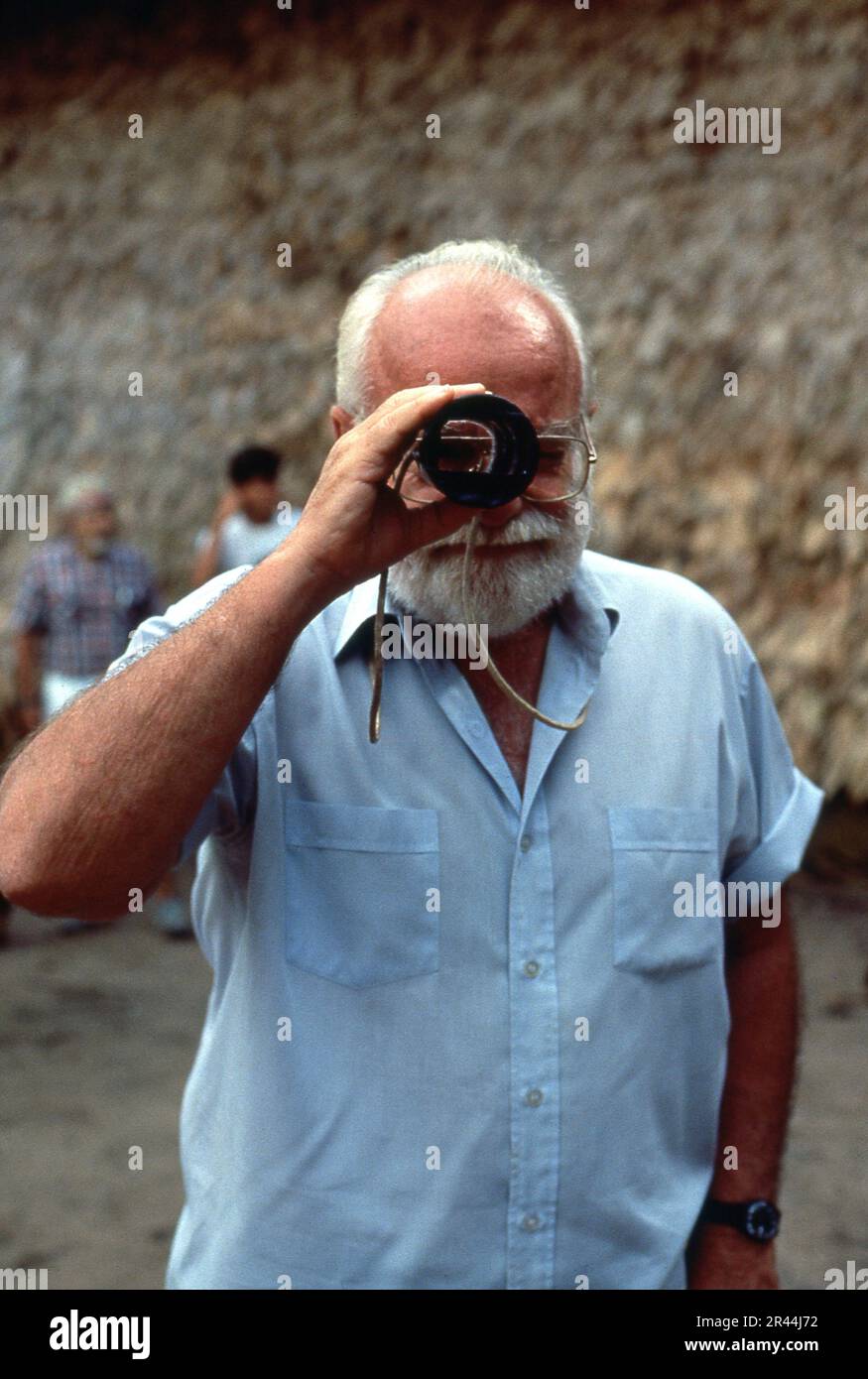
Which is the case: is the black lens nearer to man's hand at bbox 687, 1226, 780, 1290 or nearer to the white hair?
the white hair

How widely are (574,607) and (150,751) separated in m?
0.58

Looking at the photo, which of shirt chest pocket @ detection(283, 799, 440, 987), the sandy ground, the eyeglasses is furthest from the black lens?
the sandy ground

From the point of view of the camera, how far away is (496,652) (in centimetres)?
163

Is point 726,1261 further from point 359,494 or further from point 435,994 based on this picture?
point 359,494

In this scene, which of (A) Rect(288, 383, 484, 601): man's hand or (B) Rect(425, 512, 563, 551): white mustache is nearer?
(A) Rect(288, 383, 484, 601): man's hand

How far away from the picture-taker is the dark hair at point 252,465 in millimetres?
6066

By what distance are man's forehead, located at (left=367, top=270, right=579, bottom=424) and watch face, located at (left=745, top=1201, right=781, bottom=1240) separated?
0.96 meters

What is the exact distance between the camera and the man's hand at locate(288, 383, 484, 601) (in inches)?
52.1

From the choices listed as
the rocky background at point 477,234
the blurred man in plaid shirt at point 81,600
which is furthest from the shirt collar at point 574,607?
the rocky background at point 477,234

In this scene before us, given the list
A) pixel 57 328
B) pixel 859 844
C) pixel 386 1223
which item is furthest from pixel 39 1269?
pixel 57 328

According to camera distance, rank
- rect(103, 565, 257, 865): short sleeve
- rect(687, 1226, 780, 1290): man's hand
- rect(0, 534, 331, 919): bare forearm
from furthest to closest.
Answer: rect(687, 1226, 780, 1290): man's hand < rect(103, 565, 257, 865): short sleeve < rect(0, 534, 331, 919): bare forearm

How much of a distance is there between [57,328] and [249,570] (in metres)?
8.74
